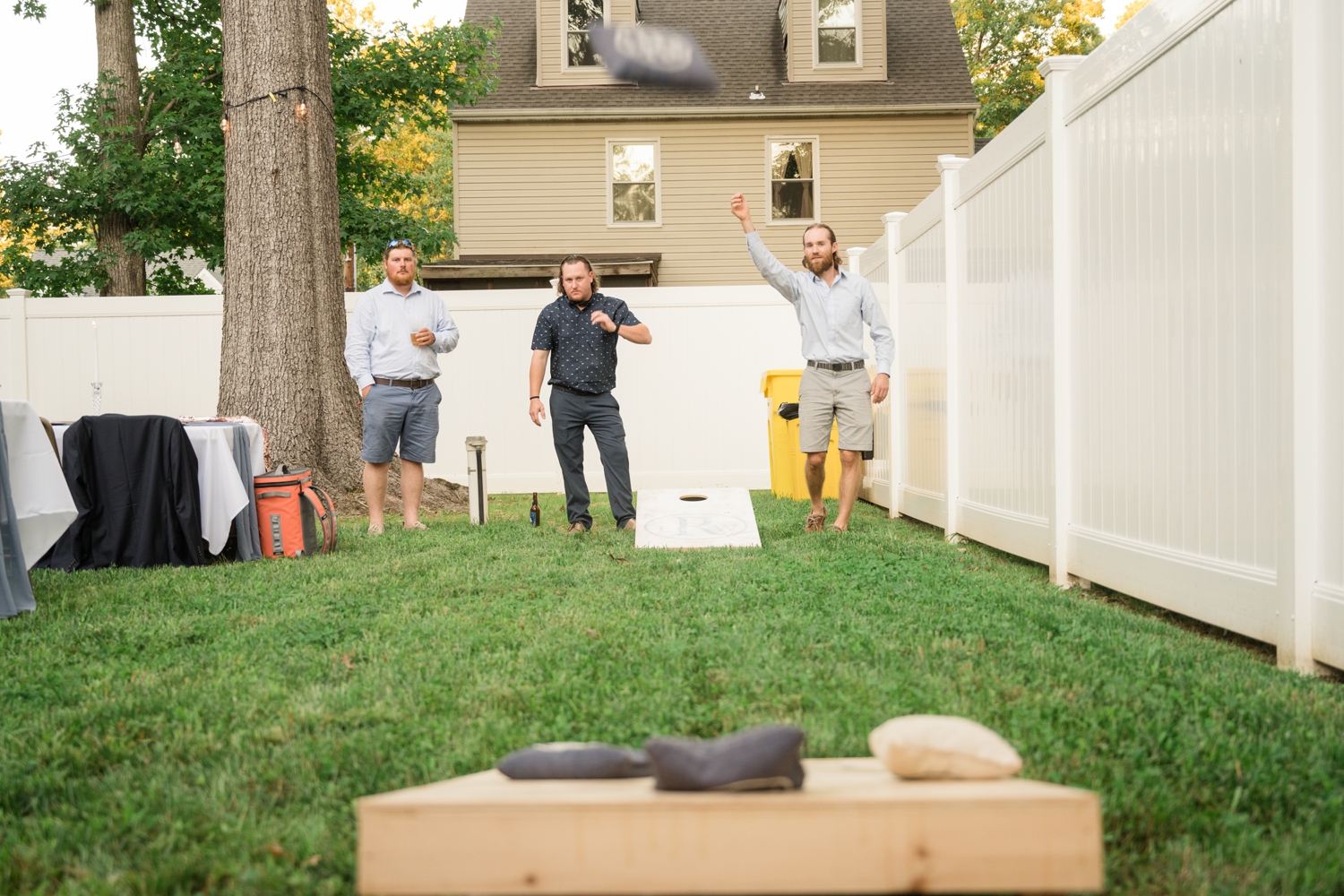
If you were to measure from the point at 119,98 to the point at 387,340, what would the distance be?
9238mm

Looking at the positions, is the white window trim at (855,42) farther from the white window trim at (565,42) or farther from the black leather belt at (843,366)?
the black leather belt at (843,366)

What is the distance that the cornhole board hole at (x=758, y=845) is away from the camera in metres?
1.51

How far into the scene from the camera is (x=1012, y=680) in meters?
2.99

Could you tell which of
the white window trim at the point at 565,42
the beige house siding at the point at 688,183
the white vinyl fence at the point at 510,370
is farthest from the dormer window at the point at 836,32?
the white vinyl fence at the point at 510,370

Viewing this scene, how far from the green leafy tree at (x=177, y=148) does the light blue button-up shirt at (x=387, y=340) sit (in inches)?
291

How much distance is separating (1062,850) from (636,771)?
689 millimetres

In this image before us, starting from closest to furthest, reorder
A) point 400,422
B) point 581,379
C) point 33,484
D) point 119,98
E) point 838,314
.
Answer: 1. point 33,484
2. point 838,314
3. point 581,379
4. point 400,422
5. point 119,98

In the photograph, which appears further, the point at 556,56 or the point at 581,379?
the point at 556,56

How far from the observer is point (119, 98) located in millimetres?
14133

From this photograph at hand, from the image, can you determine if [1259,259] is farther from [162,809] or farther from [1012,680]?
[162,809]

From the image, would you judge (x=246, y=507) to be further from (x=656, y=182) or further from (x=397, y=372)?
(x=656, y=182)

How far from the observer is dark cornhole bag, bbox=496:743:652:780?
6.02 feet

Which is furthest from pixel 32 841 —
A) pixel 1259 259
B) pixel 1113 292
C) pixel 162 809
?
pixel 1113 292

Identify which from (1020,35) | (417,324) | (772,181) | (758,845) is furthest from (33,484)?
(1020,35)
